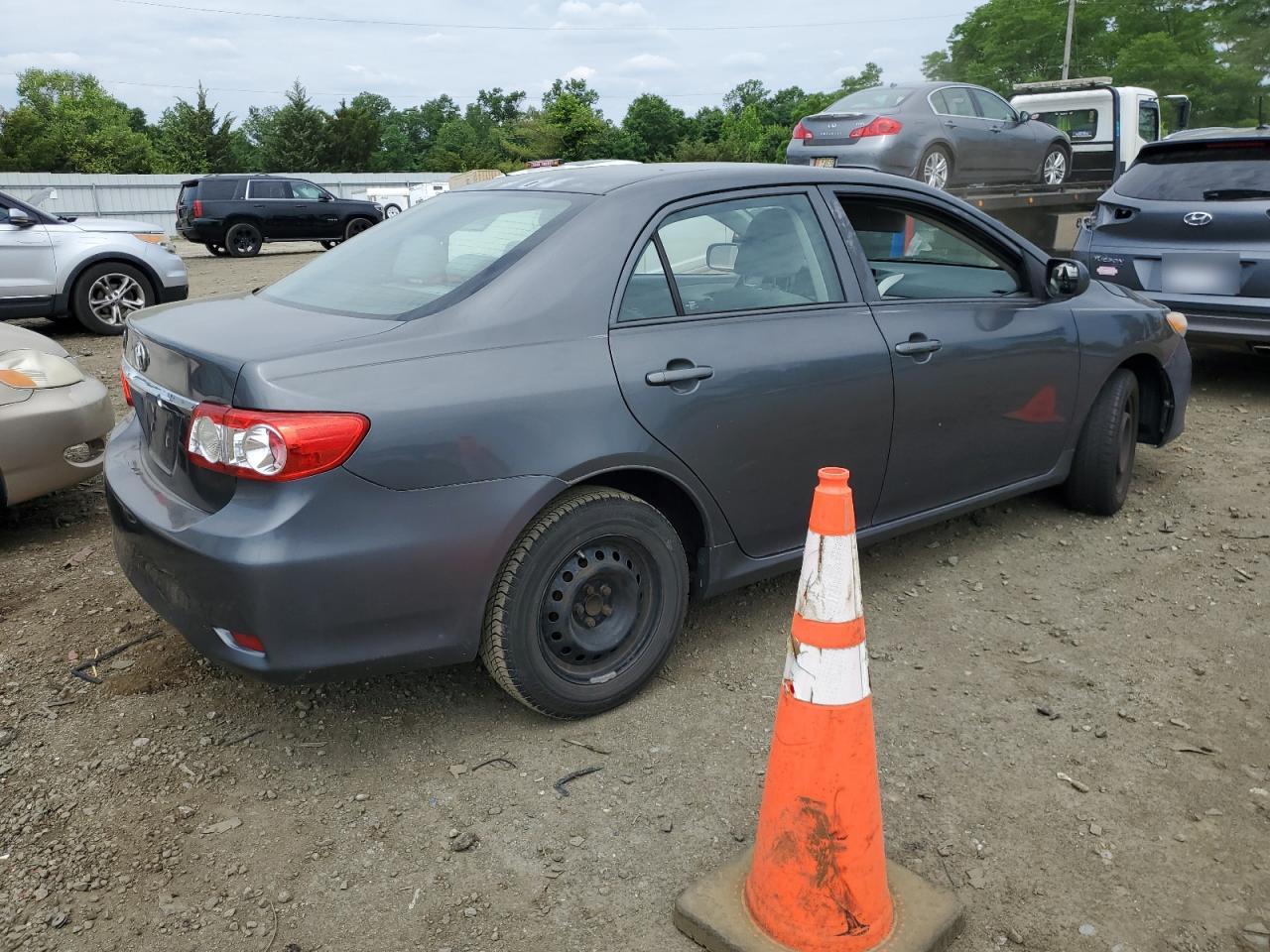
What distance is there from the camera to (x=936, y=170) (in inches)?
428

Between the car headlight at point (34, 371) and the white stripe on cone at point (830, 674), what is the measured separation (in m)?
3.69

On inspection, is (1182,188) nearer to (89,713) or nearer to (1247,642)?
(1247,642)

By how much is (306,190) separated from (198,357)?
20958 mm

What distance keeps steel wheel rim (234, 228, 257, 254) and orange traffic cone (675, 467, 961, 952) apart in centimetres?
2112

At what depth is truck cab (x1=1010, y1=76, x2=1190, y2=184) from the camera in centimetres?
1444

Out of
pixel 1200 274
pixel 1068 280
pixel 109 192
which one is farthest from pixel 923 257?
pixel 109 192

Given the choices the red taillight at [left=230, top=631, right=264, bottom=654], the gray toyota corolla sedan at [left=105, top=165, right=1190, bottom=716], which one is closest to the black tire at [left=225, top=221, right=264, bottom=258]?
the gray toyota corolla sedan at [left=105, top=165, right=1190, bottom=716]

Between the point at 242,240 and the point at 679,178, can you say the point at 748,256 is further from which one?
the point at 242,240

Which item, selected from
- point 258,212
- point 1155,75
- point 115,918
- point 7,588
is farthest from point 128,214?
point 1155,75

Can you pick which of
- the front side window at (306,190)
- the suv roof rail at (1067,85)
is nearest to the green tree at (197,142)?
the front side window at (306,190)

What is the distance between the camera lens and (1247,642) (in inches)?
138

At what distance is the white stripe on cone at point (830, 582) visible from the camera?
202 centimetres

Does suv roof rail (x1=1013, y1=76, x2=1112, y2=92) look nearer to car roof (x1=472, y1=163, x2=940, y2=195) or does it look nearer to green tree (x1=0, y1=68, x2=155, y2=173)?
car roof (x1=472, y1=163, x2=940, y2=195)

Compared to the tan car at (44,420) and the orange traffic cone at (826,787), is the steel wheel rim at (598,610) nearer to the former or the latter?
the orange traffic cone at (826,787)
